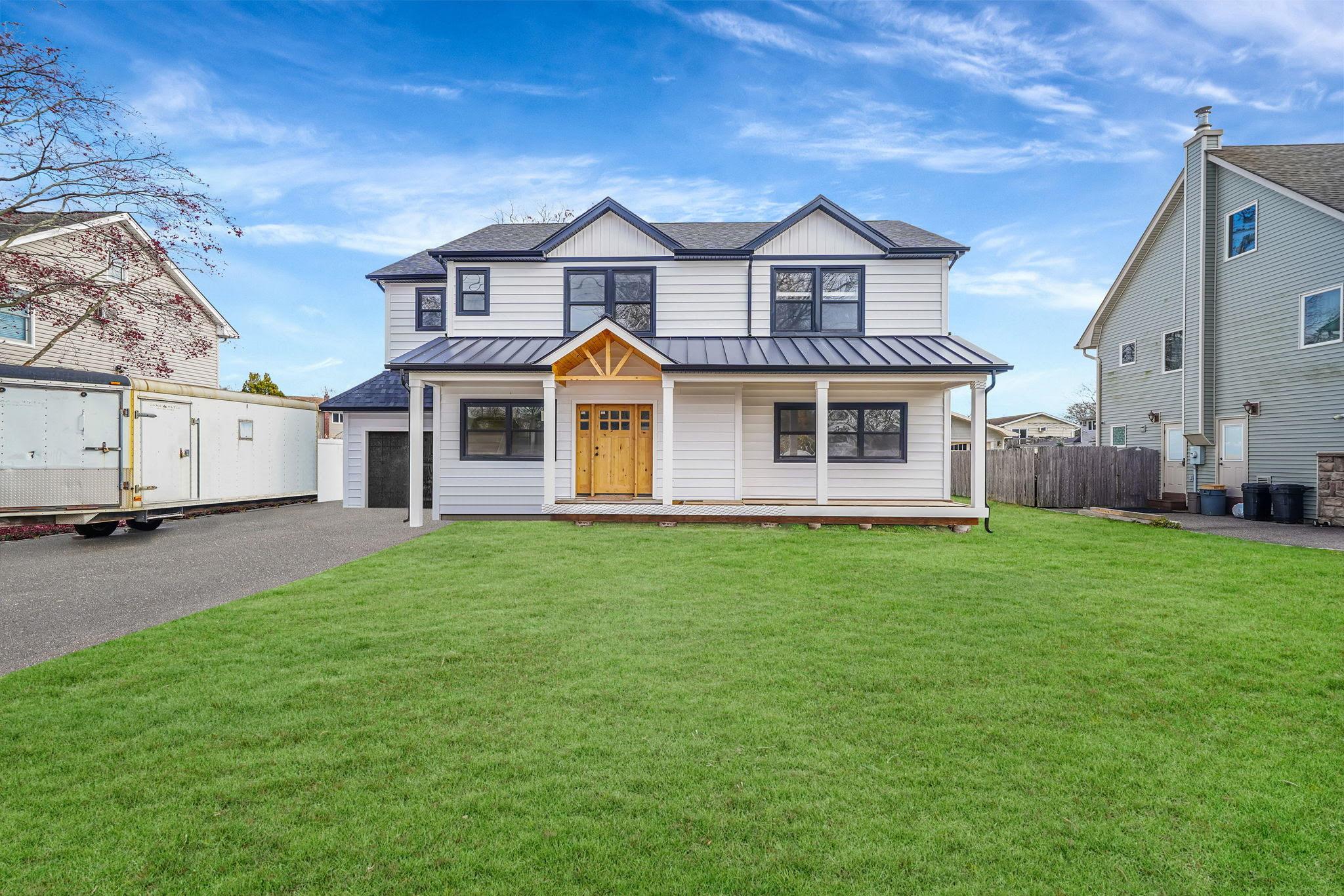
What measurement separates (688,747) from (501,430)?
11629 millimetres

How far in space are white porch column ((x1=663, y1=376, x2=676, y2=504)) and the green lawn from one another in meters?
5.79

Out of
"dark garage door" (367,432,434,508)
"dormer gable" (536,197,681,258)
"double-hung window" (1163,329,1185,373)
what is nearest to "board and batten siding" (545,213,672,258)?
"dormer gable" (536,197,681,258)

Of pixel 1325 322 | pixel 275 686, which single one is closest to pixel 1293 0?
pixel 1325 322

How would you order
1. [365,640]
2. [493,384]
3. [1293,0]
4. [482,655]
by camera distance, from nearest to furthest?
[482,655], [365,640], [493,384], [1293,0]

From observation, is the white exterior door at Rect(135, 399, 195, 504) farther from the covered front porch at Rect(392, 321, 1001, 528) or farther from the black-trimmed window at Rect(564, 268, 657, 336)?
the black-trimmed window at Rect(564, 268, 657, 336)

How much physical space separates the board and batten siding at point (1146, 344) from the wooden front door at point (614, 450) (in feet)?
56.2

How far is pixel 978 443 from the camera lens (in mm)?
12344

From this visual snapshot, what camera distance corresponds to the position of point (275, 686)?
4258 mm

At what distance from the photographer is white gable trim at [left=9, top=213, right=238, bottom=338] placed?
14898mm

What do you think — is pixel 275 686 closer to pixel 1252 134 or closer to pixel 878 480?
pixel 878 480

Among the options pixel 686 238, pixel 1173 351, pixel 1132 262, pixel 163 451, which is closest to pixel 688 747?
pixel 686 238

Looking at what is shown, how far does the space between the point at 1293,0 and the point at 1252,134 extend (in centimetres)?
522

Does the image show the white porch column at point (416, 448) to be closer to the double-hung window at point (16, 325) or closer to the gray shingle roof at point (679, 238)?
the gray shingle roof at point (679, 238)

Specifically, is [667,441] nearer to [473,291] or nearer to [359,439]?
[473,291]
